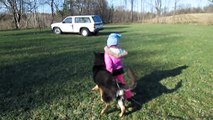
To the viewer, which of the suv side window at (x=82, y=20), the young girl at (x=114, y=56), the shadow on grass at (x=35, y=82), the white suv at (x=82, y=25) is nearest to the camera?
the young girl at (x=114, y=56)

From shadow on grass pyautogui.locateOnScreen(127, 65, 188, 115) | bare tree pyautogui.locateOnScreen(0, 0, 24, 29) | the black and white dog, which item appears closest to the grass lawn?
shadow on grass pyautogui.locateOnScreen(127, 65, 188, 115)

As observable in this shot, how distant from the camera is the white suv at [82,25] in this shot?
19.1m

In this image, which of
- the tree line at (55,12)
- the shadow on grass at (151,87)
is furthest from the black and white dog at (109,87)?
the tree line at (55,12)

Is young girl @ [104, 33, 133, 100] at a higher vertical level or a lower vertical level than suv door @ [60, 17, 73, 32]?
lower

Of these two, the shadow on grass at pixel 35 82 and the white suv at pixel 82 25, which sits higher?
the white suv at pixel 82 25

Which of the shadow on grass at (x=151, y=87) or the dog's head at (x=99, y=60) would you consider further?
the shadow on grass at (x=151, y=87)

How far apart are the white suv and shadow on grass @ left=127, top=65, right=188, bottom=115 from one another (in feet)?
41.8

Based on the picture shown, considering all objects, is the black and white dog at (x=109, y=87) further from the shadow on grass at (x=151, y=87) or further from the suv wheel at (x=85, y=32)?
the suv wheel at (x=85, y=32)

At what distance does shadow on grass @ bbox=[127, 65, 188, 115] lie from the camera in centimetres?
494

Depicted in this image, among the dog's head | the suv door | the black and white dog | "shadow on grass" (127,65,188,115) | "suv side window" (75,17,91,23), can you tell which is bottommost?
"shadow on grass" (127,65,188,115)

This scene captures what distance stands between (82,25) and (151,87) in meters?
14.4

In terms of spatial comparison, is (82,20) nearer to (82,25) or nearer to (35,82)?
(82,25)

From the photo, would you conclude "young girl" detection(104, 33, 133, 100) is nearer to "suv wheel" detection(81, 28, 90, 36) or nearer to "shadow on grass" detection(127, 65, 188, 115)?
"shadow on grass" detection(127, 65, 188, 115)

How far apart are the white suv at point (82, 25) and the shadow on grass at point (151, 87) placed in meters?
12.7
